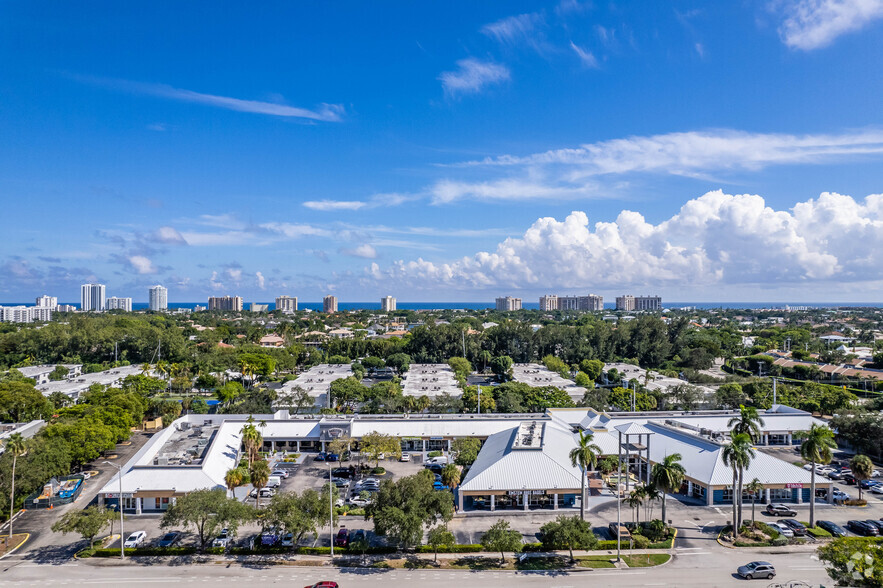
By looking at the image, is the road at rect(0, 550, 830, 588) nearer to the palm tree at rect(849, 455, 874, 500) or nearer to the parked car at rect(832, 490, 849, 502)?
the palm tree at rect(849, 455, 874, 500)

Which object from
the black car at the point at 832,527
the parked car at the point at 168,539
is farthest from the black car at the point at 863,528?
the parked car at the point at 168,539

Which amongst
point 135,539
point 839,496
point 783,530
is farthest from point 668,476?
point 135,539

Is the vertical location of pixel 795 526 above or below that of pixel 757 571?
below

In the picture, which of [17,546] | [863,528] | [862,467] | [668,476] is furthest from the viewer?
[862,467]

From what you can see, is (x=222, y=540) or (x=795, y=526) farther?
(x=795, y=526)

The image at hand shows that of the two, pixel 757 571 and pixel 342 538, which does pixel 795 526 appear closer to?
pixel 757 571

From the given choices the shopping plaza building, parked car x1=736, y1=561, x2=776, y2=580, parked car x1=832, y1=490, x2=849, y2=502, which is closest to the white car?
the shopping plaza building
